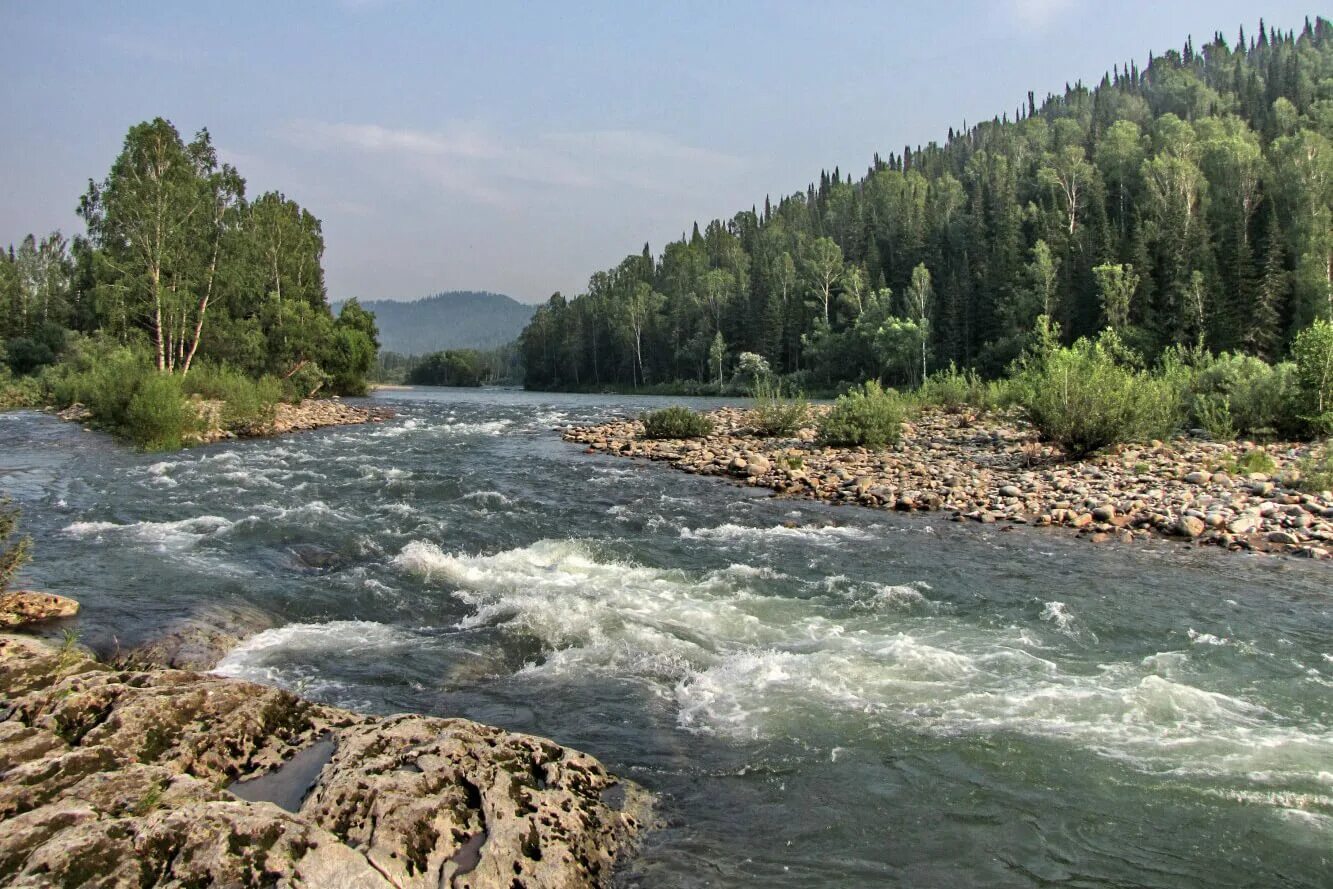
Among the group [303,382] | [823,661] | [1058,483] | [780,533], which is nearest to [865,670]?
[823,661]

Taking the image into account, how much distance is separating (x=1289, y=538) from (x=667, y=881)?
11644 millimetres

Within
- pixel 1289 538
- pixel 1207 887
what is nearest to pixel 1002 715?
pixel 1207 887

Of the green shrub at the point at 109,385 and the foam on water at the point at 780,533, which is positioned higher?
the green shrub at the point at 109,385

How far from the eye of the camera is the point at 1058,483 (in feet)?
50.3

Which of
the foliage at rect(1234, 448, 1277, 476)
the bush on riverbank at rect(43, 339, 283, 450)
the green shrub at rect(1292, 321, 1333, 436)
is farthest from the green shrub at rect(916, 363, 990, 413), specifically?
the bush on riverbank at rect(43, 339, 283, 450)

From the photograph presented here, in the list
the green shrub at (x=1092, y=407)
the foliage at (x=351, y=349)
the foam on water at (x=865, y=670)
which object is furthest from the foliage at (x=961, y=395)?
the foliage at (x=351, y=349)

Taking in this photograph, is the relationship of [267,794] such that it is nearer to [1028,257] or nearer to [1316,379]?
[1316,379]

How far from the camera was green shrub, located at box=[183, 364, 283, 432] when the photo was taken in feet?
96.1

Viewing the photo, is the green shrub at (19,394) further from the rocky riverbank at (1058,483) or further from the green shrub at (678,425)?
the rocky riverbank at (1058,483)

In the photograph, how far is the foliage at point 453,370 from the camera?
15225 cm

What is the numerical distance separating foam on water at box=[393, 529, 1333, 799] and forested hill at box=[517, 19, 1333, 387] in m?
54.0

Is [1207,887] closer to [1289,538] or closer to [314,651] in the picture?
[314,651]

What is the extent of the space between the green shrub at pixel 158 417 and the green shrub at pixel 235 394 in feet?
11.7

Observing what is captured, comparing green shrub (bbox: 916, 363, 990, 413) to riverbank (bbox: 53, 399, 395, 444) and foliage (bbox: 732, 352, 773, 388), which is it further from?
foliage (bbox: 732, 352, 773, 388)
